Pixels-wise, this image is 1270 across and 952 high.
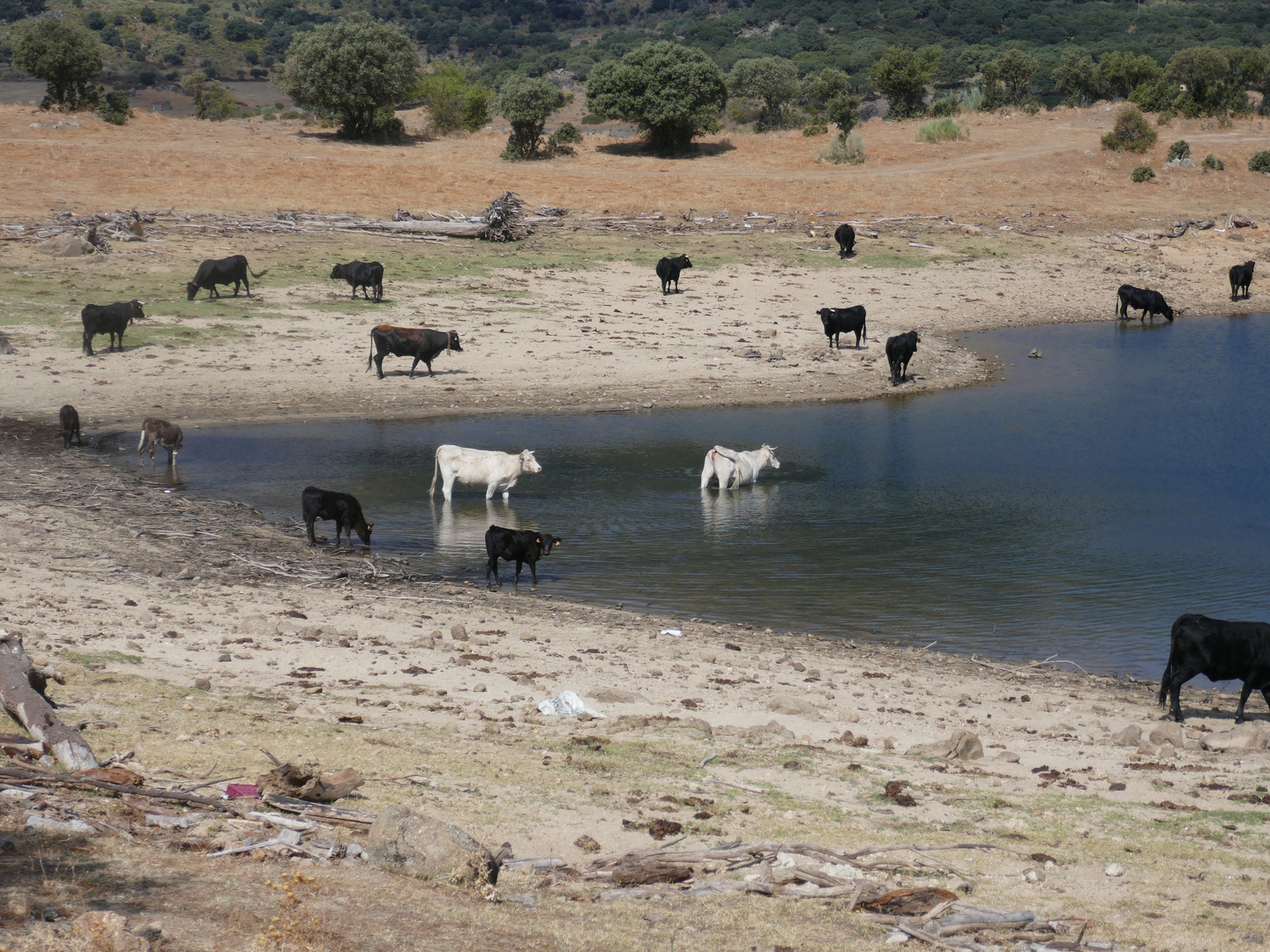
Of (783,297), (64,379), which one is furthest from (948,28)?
(64,379)

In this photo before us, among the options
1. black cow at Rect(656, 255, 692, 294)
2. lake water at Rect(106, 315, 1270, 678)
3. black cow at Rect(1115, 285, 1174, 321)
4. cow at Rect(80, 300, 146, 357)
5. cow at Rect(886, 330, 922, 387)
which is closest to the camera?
lake water at Rect(106, 315, 1270, 678)

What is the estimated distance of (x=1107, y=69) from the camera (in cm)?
6519

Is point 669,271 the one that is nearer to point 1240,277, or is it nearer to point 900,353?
point 900,353

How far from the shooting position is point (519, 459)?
1908 cm

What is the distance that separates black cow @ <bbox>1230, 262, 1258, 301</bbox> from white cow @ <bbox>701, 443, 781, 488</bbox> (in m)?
25.2

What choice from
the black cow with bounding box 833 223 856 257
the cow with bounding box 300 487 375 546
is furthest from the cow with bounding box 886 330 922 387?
the cow with bounding box 300 487 375 546

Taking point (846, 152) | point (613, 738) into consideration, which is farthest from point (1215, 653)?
point (846, 152)

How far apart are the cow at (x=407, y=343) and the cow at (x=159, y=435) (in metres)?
6.58

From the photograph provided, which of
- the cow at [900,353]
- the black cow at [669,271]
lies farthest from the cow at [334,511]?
the black cow at [669,271]

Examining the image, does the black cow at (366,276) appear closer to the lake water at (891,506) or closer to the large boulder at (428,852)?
the lake water at (891,506)

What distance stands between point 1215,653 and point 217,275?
2457 centimetres

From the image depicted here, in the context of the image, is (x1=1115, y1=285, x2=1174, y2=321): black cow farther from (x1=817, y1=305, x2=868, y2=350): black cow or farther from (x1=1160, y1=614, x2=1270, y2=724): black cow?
(x1=1160, y1=614, x2=1270, y2=724): black cow

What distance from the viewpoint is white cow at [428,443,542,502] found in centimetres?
1880

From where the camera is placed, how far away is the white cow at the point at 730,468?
64.7 feet
